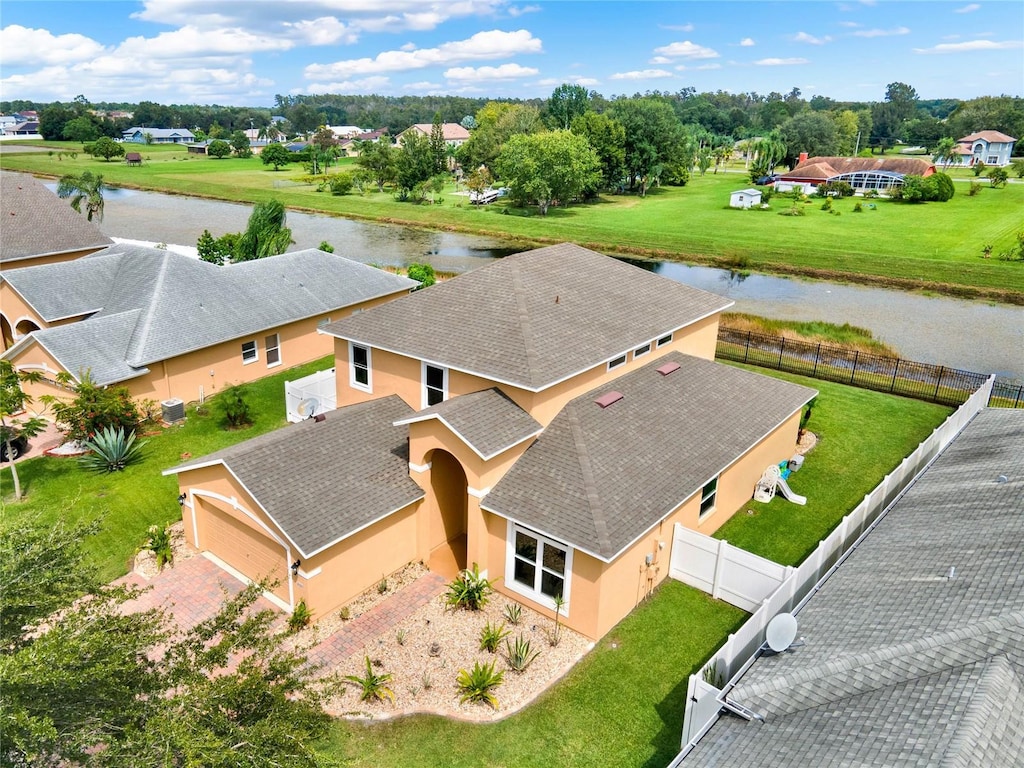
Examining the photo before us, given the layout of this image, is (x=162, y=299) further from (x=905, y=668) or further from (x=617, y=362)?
(x=905, y=668)

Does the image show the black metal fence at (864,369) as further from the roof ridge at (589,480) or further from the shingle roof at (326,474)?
the shingle roof at (326,474)

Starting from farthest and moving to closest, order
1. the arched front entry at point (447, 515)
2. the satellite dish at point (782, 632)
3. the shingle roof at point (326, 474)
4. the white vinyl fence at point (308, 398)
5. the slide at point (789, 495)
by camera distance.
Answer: the white vinyl fence at point (308, 398), the slide at point (789, 495), the arched front entry at point (447, 515), the shingle roof at point (326, 474), the satellite dish at point (782, 632)

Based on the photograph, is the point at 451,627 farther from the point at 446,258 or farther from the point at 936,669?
the point at 446,258

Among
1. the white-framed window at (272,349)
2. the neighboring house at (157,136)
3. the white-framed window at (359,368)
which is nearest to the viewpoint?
the white-framed window at (359,368)

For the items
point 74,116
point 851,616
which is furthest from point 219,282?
point 74,116

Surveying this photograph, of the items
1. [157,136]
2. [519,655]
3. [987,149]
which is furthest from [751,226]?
[157,136]

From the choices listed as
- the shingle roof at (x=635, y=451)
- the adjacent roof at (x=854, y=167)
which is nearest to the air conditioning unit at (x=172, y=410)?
the shingle roof at (x=635, y=451)
